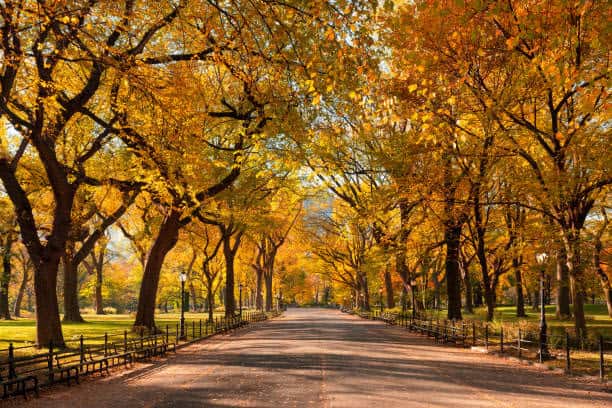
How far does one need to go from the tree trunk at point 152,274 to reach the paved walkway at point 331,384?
8.02 metres

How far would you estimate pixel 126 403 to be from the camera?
10469mm

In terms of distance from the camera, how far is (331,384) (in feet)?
40.1

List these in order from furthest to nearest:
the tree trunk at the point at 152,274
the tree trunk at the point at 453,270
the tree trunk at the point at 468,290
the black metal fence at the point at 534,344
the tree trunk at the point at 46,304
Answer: the tree trunk at the point at 468,290 → the tree trunk at the point at 453,270 → the tree trunk at the point at 152,274 → the tree trunk at the point at 46,304 → the black metal fence at the point at 534,344

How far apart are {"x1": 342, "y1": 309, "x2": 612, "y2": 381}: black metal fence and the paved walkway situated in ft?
3.15

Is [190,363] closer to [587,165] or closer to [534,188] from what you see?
[534,188]

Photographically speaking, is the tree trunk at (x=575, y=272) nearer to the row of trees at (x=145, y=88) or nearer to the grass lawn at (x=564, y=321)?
the grass lawn at (x=564, y=321)

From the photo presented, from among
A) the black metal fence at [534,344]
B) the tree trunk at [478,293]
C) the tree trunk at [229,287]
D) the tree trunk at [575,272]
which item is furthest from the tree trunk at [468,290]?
the tree trunk at [575,272]

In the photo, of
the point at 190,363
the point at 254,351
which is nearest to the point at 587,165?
the point at 254,351

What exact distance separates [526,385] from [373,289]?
252 feet

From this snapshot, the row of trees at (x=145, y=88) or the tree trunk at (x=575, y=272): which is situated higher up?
the row of trees at (x=145, y=88)

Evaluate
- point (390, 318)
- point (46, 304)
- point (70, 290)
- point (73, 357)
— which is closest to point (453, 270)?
point (390, 318)

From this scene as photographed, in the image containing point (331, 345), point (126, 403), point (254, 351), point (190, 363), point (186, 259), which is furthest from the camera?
point (186, 259)

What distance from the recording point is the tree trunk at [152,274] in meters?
26.3

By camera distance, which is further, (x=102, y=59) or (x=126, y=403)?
(x=102, y=59)
